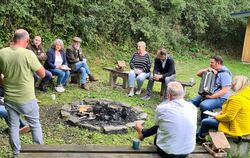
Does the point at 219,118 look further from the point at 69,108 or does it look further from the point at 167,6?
the point at 167,6

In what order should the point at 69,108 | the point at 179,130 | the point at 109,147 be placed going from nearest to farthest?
the point at 179,130 < the point at 109,147 < the point at 69,108

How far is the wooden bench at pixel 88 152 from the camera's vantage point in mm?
4148

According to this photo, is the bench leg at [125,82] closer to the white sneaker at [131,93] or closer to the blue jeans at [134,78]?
the blue jeans at [134,78]

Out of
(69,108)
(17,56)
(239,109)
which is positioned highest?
(17,56)

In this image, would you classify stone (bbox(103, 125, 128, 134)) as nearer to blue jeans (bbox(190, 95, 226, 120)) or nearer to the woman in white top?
blue jeans (bbox(190, 95, 226, 120))

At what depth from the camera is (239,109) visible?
15.9ft

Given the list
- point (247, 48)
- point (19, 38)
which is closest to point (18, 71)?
point (19, 38)

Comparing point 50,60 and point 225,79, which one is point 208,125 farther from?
point 50,60

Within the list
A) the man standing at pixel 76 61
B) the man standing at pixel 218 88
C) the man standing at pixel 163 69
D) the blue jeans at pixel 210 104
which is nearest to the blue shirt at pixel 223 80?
the man standing at pixel 218 88

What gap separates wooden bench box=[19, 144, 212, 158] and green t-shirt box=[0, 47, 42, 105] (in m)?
0.61

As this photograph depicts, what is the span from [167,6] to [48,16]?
244 inches

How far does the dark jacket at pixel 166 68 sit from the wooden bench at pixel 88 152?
163 inches

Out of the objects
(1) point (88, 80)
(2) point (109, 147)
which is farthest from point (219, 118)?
(1) point (88, 80)

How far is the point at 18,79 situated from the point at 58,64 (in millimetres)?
4171
